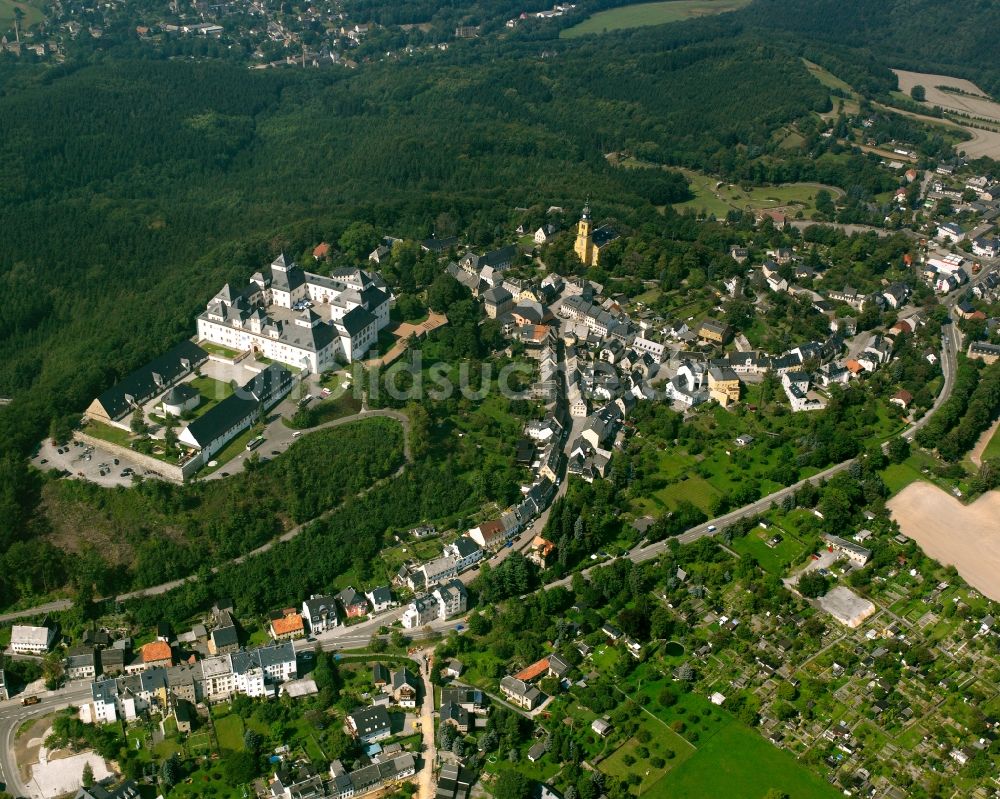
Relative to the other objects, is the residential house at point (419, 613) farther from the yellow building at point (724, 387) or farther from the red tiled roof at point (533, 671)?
the yellow building at point (724, 387)

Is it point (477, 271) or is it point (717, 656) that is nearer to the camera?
point (717, 656)

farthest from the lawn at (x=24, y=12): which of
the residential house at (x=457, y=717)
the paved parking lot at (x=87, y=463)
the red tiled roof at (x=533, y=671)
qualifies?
the residential house at (x=457, y=717)

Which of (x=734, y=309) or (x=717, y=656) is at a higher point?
(x=734, y=309)

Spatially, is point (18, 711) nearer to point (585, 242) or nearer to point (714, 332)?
point (714, 332)

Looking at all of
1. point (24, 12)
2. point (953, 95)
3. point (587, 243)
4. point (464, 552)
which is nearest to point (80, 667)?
point (464, 552)

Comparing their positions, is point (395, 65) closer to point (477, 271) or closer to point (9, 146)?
point (9, 146)

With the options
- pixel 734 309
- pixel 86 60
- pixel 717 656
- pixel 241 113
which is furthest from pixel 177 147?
pixel 717 656
